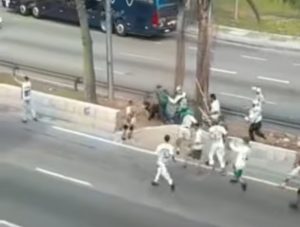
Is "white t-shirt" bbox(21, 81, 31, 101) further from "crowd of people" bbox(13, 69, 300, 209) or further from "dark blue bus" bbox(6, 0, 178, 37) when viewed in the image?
"dark blue bus" bbox(6, 0, 178, 37)

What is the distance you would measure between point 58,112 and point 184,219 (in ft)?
27.2

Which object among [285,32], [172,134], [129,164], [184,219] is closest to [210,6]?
[172,134]

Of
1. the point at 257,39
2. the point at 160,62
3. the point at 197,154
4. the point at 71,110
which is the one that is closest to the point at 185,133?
the point at 197,154

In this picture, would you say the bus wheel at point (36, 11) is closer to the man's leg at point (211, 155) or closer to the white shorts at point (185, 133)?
the white shorts at point (185, 133)

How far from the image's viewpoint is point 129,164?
20406 millimetres

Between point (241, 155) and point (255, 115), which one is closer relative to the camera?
→ point (241, 155)

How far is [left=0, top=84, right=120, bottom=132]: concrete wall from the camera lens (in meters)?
23.2

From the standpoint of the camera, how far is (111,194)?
18375mm

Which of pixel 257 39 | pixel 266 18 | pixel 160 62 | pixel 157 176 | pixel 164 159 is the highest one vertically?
pixel 164 159

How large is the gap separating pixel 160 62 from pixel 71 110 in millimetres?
7886

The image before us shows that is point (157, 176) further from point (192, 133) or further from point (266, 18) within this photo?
point (266, 18)

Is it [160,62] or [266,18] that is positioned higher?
[160,62]

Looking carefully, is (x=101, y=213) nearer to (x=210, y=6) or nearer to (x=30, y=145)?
(x=30, y=145)

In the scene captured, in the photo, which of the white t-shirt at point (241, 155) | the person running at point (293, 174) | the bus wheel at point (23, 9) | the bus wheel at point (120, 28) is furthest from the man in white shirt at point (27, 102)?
the bus wheel at point (23, 9)
